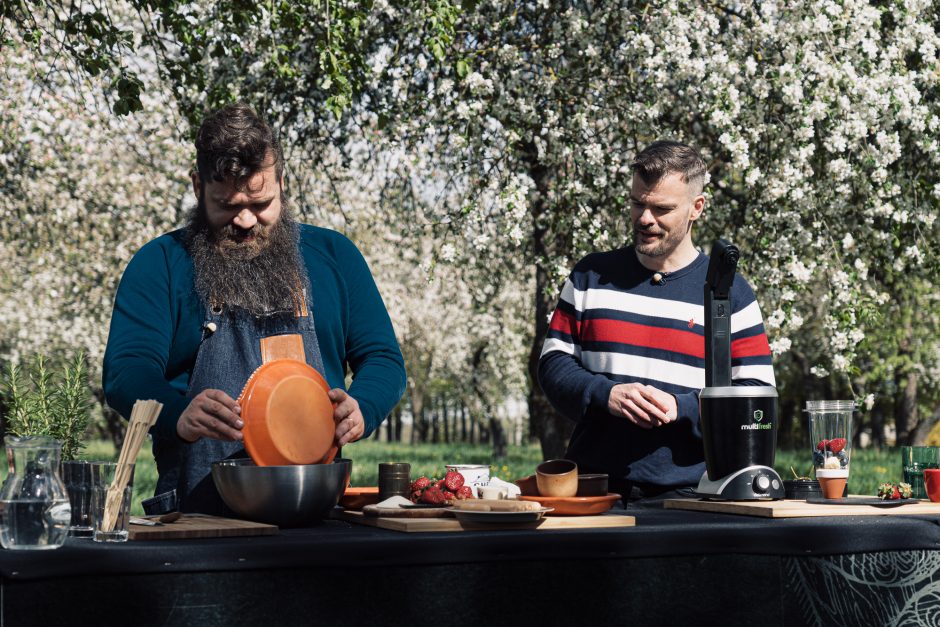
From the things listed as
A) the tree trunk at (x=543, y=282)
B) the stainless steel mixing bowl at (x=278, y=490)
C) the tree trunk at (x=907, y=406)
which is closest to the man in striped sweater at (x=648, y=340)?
the stainless steel mixing bowl at (x=278, y=490)

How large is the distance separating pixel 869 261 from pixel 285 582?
7313 millimetres

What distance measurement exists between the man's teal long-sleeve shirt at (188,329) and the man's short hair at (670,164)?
2.96ft

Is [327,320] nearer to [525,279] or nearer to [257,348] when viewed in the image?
[257,348]

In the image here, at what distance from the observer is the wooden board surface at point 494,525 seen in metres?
2.29

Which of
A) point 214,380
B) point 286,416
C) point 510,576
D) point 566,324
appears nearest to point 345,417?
point 286,416

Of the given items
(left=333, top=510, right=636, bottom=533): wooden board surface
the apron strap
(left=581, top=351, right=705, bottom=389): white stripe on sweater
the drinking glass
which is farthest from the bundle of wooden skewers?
the drinking glass

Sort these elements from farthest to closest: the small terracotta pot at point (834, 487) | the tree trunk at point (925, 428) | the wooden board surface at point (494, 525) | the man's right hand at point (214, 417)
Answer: the tree trunk at point (925, 428), the small terracotta pot at point (834, 487), the man's right hand at point (214, 417), the wooden board surface at point (494, 525)

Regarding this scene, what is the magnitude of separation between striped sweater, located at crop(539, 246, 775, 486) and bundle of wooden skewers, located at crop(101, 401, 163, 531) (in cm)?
136

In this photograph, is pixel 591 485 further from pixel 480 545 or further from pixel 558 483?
pixel 480 545

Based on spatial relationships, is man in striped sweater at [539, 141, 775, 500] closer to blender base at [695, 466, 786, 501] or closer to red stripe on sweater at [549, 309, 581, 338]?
red stripe on sweater at [549, 309, 581, 338]

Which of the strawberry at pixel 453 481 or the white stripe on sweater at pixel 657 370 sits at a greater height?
the white stripe on sweater at pixel 657 370

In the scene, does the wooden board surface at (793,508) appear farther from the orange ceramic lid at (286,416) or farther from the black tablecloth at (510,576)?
the orange ceramic lid at (286,416)

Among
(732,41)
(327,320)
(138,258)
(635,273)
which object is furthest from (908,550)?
(732,41)

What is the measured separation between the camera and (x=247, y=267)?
116 inches
